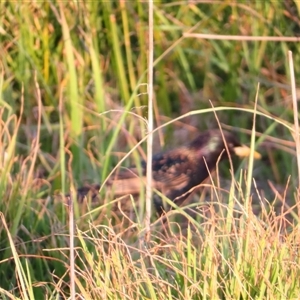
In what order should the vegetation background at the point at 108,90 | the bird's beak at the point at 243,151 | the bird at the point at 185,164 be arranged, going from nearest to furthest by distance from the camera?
the vegetation background at the point at 108,90, the bird at the point at 185,164, the bird's beak at the point at 243,151

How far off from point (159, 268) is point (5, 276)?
563 millimetres

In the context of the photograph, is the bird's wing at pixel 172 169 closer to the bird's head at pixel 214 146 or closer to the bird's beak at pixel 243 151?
the bird's head at pixel 214 146

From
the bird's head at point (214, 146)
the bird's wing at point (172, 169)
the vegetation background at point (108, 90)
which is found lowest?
the bird's wing at point (172, 169)

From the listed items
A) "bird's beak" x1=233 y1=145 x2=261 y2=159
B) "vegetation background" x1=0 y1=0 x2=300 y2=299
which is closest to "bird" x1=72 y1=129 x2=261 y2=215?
Answer: "bird's beak" x1=233 y1=145 x2=261 y2=159

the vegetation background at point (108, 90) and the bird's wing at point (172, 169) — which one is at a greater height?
the vegetation background at point (108, 90)

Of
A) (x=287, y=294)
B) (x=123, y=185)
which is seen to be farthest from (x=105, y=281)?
(x=123, y=185)

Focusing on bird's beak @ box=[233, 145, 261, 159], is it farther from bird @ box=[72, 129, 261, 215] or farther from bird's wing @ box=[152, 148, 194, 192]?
bird's wing @ box=[152, 148, 194, 192]

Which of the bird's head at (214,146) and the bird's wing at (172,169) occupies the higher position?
the bird's head at (214,146)

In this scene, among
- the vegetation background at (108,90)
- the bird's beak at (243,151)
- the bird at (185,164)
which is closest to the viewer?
the vegetation background at (108,90)

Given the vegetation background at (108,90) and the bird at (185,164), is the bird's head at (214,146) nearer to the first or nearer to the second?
the bird at (185,164)

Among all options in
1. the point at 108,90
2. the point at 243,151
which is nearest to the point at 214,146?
the point at 243,151

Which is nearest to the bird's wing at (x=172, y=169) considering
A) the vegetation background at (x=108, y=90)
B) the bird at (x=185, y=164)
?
the bird at (x=185, y=164)

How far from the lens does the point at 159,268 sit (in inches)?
83.3

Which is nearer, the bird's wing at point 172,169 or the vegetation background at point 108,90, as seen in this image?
the vegetation background at point 108,90
